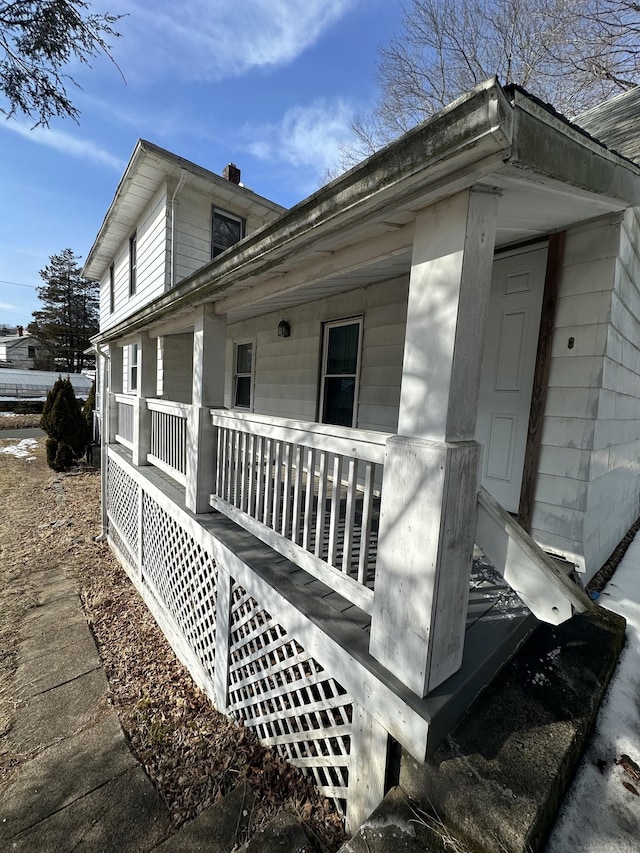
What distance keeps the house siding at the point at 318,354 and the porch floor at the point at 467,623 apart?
6.69ft

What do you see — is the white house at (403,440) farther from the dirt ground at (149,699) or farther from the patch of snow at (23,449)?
the patch of snow at (23,449)

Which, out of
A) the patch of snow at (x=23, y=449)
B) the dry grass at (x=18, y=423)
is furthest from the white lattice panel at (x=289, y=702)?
the dry grass at (x=18, y=423)

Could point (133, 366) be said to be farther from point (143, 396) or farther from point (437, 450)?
point (437, 450)

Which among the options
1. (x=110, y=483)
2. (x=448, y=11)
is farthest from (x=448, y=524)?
(x=448, y=11)

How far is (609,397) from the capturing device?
2.94 metres

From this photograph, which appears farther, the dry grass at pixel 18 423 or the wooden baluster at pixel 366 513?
the dry grass at pixel 18 423

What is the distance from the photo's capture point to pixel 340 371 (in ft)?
16.4

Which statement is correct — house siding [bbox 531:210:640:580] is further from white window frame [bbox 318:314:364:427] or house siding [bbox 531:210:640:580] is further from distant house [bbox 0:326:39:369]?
distant house [bbox 0:326:39:369]

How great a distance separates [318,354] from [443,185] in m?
3.93

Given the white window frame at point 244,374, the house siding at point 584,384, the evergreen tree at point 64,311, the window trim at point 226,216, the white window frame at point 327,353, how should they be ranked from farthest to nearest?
the evergreen tree at point 64,311
the window trim at point 226,216
the white window frame at point 244,374
the white window frame at point 327,353
the house siding at point 584,384

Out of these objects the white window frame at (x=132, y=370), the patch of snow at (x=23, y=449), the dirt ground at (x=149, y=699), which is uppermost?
the white window frame at (x=132, y=370)

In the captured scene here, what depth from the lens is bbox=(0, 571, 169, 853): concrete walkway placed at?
216 centimetres

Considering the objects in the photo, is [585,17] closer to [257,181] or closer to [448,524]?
[257,181]

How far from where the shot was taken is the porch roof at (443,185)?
43.8 inches
